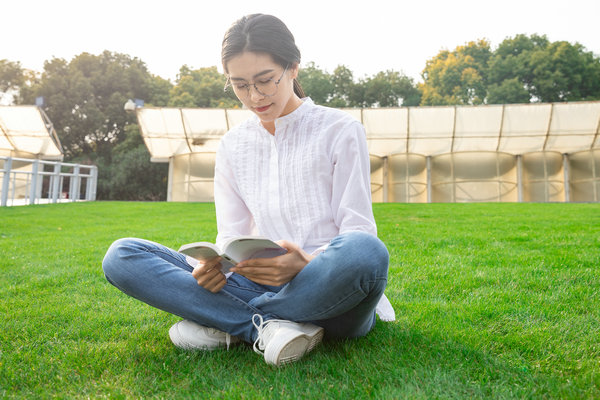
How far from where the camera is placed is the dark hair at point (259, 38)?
6.92 feet

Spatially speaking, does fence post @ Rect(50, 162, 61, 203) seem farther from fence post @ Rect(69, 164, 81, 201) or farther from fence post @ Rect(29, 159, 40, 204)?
fence post @ Rect(29, 159, 40, 204)

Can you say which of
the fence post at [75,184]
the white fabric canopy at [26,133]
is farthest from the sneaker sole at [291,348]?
the white fabric canopy at [26,133]

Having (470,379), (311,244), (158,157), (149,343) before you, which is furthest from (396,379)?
(158,157)

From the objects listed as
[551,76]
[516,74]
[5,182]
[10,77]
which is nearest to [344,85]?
[516,74]

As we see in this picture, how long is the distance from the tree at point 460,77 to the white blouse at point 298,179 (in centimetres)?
3229

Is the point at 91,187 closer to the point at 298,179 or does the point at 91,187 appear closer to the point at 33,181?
the point at 33,181

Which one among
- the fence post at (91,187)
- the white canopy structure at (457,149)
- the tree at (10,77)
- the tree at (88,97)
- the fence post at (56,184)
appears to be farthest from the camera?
the tree at (10,77)

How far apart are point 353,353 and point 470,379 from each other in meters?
0.47

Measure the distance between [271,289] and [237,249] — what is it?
0.53 m

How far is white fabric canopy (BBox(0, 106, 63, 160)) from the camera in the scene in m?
18.1

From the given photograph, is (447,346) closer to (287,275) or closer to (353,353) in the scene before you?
(353,353)

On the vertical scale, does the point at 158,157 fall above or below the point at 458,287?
above

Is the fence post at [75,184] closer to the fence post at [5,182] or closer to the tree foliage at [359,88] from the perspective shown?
the fence post at [5,182]

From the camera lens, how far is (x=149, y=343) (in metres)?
2.26
